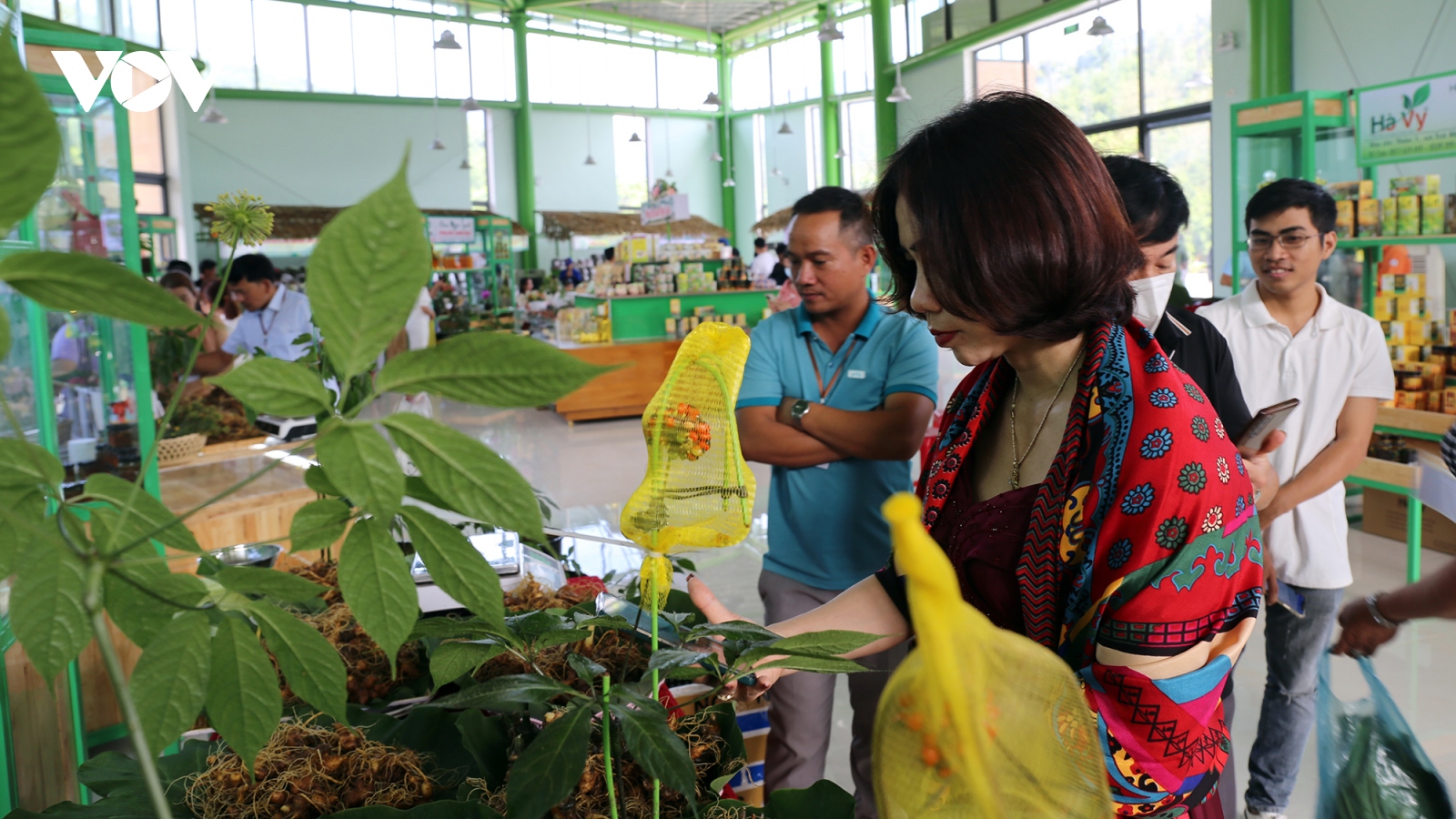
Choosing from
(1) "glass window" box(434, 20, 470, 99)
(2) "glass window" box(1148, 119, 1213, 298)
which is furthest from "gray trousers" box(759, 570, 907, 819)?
(1) "glass window" box(434, 20, 470, 99)

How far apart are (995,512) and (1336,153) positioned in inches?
231

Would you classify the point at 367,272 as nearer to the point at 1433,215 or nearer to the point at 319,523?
the point at 319,523

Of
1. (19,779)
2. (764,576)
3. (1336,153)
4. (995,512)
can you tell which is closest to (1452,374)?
(1336,153)

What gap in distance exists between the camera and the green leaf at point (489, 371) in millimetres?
385

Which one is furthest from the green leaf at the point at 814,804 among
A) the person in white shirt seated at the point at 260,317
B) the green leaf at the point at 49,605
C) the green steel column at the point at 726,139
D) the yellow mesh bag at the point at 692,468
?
the green steel column at the point at 726,139

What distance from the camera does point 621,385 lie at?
9.47m

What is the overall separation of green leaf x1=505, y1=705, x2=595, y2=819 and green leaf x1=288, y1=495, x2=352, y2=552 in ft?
0.83

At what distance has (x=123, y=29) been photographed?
871 centimetres

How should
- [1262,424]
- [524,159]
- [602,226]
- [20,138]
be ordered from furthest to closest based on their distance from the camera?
[602,226] < [524,159] < [1262,424] < [20,138]

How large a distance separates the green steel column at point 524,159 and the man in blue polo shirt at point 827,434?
19509 mm

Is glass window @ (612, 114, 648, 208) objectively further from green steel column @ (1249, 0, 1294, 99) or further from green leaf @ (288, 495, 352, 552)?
green leaf @ (288, 495, 352, 552)

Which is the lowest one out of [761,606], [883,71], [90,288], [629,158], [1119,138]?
[761,606]

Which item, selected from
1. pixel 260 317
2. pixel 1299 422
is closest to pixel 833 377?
pixel 1299 422

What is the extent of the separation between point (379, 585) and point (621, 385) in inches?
357
